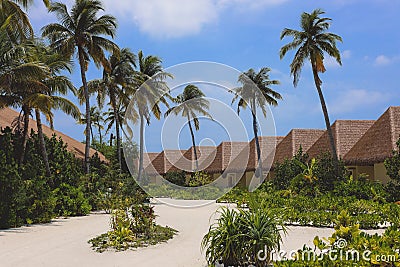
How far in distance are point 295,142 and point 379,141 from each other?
969 centimetres

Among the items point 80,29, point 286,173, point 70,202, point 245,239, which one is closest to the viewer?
point 245,239

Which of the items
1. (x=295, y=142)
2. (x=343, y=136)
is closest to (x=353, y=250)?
(x=343, y=136)

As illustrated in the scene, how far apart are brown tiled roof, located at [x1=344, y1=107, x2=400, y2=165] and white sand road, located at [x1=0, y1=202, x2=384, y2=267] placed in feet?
44.5

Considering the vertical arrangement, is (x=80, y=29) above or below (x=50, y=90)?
above

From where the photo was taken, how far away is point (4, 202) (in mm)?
13680

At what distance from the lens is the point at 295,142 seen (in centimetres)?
3422

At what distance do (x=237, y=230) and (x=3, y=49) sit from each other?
11635mm

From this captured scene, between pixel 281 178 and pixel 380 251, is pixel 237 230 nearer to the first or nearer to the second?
pixel 380 251

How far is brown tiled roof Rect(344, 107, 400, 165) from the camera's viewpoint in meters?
23.8

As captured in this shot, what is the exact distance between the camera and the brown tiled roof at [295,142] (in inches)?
1333

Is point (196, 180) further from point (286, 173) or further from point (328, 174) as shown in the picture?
point (286, 173)

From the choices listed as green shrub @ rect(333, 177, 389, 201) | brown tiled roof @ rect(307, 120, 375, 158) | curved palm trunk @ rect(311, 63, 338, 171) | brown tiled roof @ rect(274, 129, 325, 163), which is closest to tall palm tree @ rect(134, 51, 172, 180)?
green shrub @ rect(333, 177, 389, 201)

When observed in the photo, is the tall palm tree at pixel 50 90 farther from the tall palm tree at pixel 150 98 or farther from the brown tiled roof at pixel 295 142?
the brown tiled roof at pixel 295 142

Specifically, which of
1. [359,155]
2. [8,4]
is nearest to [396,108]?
[359,155]
